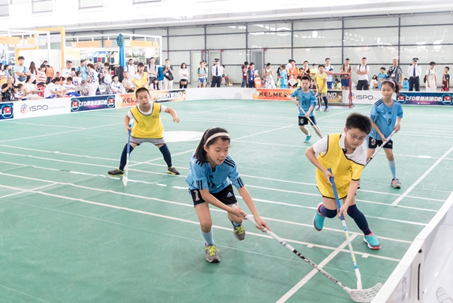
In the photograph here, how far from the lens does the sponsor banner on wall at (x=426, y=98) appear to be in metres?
25.3

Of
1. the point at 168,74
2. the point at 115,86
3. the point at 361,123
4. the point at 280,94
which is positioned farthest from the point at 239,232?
the point at 168,74

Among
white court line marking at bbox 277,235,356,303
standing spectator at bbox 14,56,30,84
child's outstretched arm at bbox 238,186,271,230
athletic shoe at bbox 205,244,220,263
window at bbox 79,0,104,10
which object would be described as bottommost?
white court line marking at bbox 277,235,356,303

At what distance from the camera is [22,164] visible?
11695mm

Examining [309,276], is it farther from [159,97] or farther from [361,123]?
[159,97]

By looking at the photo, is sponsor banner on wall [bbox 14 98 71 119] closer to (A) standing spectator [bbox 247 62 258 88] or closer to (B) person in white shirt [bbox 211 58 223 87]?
(B) person in white shirt [bbox 211 58 223 87]

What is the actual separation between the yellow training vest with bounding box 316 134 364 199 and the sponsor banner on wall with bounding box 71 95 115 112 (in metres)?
18.6

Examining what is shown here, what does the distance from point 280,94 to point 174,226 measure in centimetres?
2299

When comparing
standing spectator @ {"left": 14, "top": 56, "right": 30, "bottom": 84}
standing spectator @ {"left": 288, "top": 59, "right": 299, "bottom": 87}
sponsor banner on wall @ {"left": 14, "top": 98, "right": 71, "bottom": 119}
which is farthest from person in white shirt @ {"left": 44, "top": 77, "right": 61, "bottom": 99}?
standing spectator @ {"left": 288, "top": 59, "right": 299, "bottom": 87}

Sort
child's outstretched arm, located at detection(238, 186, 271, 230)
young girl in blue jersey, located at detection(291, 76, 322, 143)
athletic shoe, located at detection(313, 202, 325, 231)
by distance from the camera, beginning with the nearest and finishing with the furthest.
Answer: child's outstretched arm, located at detection(238, 186, 271, 230)
athletic shoe, located at detection(313, 202, 325, 231)
young girl in blue jersey, located at detection(291, 76, 322, 143)

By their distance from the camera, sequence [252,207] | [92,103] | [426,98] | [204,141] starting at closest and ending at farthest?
[204,141] → [252,207] → [92,103] → [426,98]

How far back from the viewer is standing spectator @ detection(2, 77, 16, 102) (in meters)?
20.2

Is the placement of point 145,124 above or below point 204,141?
below

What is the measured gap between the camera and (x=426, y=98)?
26000 mm

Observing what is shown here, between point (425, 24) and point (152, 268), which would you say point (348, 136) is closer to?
point (152, 268)
